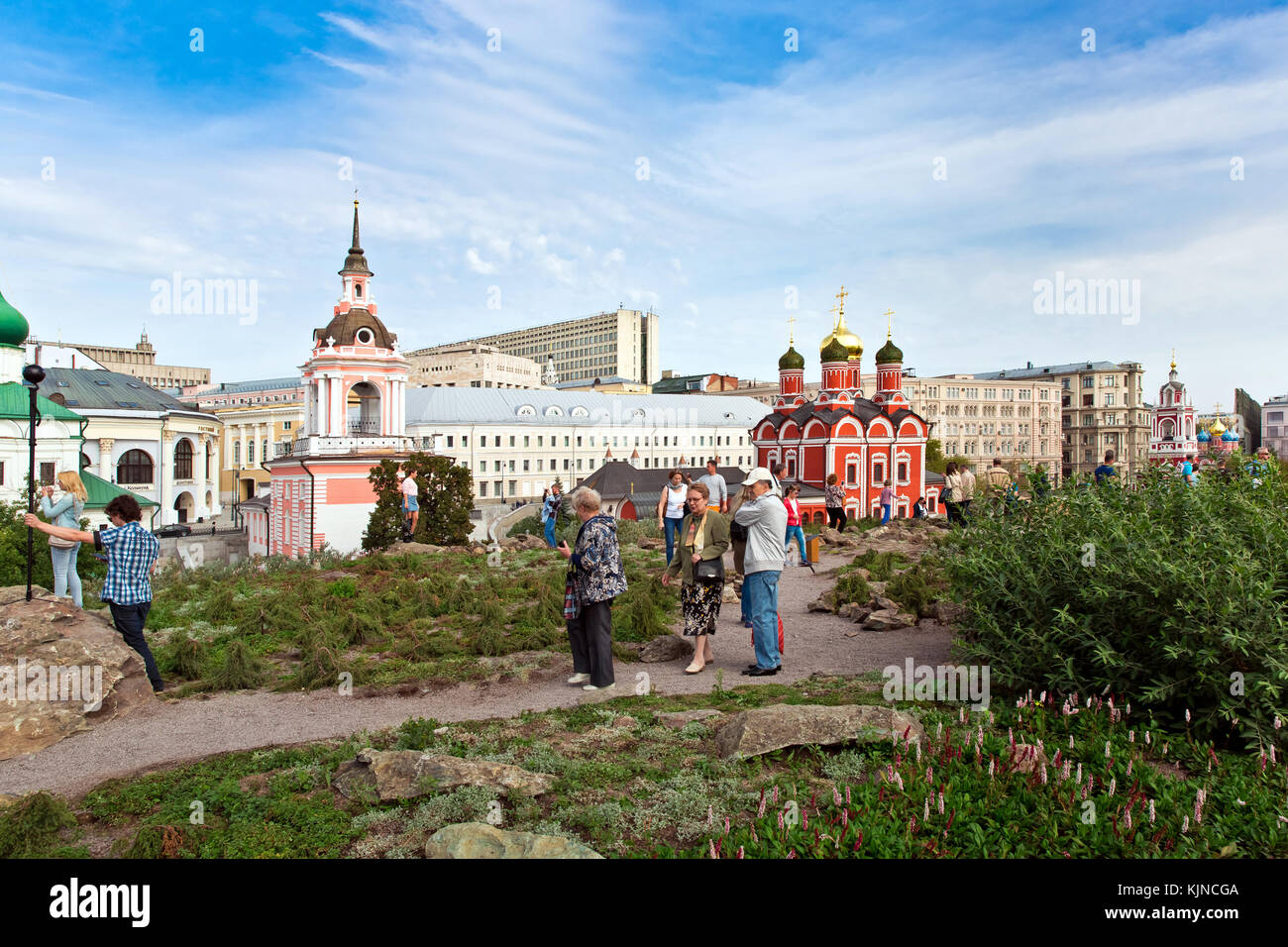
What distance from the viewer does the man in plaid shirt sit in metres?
8.05

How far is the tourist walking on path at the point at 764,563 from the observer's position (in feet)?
26.9

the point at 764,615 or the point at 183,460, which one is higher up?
the point at 183,460

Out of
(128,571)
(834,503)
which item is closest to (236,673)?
(128,571)

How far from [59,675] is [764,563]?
6.46 meters

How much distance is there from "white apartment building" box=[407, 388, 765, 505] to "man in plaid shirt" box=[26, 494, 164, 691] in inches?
2316

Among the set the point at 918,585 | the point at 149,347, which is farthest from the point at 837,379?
the point at 149,347

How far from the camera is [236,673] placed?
8664mm

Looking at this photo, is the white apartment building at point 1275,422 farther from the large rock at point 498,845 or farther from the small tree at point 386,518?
the large rock at point 498,845

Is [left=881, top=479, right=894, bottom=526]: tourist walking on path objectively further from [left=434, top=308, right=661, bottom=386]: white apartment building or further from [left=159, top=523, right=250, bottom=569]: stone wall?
[left=434, top=308, right=661, bottom=386]: white apartment building

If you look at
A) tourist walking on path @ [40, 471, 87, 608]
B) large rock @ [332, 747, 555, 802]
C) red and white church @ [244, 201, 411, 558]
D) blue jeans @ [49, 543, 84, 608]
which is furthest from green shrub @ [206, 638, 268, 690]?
red and white church @ [244, 201, 411, 558]

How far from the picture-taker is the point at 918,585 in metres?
11.8

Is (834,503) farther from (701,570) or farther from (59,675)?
(59,675)
